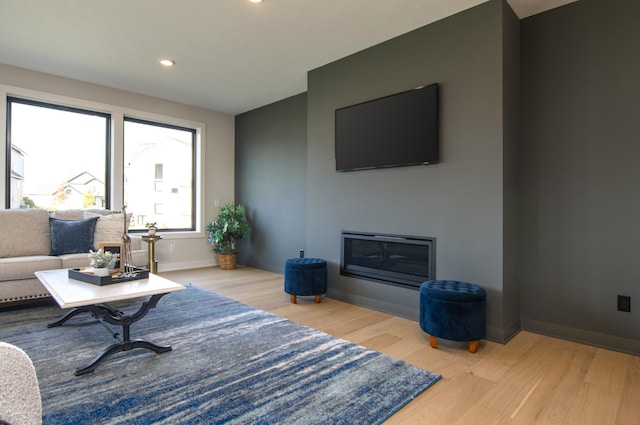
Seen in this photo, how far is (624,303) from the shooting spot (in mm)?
2451

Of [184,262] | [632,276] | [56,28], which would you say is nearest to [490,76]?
[632,276]

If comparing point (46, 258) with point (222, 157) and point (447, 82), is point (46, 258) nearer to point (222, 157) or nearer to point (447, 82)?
point (222, 157)

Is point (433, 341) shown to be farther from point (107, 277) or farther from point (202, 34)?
point (202, 34)

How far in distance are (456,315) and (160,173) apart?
492cm

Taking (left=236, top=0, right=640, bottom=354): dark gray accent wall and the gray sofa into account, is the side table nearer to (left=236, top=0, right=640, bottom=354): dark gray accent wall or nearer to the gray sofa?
the gray sofa

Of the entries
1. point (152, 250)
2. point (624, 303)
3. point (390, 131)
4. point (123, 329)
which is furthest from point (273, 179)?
point (624, 303)

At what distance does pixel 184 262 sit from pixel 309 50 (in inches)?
150

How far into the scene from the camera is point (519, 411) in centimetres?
171

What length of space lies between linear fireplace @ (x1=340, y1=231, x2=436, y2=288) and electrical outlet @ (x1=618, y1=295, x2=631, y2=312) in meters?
1.28

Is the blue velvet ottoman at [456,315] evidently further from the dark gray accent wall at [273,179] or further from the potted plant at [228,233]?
the potted plant at [228,233]

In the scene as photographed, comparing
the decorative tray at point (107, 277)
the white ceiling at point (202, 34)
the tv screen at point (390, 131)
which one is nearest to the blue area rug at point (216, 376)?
the decorative tray at point (107, 277)

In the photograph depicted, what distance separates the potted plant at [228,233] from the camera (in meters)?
5.52

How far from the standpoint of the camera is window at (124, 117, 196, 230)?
5180 millimetres

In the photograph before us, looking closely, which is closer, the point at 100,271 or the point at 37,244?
the point at 100,271
